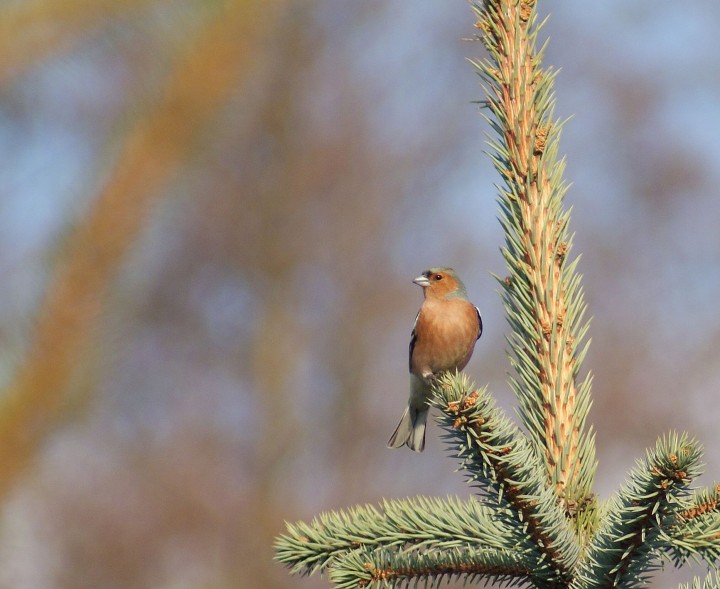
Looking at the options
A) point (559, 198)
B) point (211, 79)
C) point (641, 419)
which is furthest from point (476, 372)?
point (211, 79)

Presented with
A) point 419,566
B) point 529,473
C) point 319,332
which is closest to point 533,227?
point 529,473

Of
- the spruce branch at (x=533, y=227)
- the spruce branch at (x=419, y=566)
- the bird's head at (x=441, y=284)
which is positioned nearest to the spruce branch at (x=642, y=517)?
the spruce branch at (x=419, y=566)

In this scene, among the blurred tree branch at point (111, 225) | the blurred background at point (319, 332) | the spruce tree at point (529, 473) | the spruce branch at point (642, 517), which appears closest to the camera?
the blurred tree branch at point (111, 225)

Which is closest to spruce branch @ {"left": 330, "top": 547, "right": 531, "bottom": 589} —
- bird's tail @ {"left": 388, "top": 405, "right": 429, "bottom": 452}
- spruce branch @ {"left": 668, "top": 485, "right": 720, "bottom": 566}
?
spruce branch @ {"left": 668, "top": 485, "right": 720, "bottom": 566}

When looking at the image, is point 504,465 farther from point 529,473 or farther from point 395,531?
point 395,531

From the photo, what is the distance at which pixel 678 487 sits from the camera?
1697 millimetres

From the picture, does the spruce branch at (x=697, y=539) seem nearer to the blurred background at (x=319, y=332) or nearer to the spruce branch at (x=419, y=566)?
the spruce branch at (x=419, y=566)

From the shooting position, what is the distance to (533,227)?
2.69 meters

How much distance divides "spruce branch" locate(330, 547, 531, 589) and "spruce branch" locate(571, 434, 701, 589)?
217 mm

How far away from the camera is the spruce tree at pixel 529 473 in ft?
6.33

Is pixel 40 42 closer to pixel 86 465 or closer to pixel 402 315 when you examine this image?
pixel 86 465

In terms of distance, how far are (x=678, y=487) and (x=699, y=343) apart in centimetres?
1992

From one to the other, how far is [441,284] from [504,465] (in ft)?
15.5

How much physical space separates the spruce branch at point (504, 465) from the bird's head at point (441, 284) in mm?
4400
